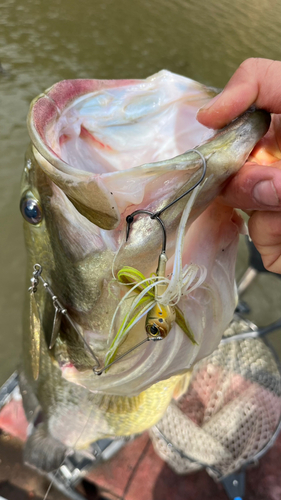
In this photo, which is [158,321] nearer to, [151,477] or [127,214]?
[127,214]

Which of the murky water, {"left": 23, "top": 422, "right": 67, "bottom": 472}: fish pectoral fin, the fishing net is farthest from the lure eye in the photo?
the murky water

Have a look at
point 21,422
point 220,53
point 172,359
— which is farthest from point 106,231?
point 220,53

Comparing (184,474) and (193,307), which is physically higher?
(193,307)

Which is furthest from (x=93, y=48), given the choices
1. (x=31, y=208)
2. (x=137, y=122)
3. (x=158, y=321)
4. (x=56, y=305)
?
(x=158, y=321)

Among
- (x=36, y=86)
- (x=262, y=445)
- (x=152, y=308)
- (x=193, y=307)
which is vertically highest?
(x=152, y=308)

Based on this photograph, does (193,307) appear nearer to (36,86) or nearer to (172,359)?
(172,359)

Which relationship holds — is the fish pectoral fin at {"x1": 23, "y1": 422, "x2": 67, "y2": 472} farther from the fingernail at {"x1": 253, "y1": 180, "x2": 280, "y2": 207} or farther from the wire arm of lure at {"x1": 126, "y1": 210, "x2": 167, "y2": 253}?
the fingernail at {"x1": 253, "y1": 180, "x2": 280, "y2": 207}
